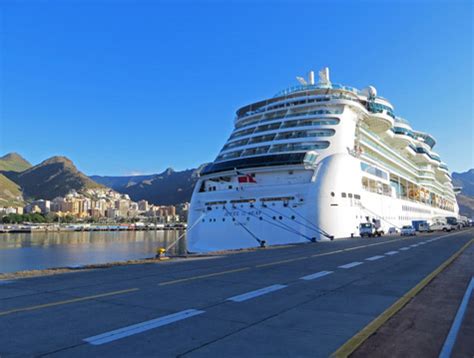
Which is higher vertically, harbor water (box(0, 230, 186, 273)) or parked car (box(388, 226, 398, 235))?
parked car (box(388, 226, 398, 235))

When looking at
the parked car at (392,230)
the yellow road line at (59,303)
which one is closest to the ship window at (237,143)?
the parked car at (392,230)

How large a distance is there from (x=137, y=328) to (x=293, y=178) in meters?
27.6

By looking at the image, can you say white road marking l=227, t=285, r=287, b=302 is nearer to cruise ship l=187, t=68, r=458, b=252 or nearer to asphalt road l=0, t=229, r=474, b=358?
asphalt road l=0, t=229, r=474, b=358

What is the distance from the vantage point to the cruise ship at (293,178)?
30.0 metres

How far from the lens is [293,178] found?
32.7m

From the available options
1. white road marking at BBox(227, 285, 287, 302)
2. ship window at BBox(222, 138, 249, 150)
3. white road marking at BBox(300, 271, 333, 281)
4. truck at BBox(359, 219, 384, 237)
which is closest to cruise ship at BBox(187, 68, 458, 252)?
ship window at BBox(222, 138, 249, 150)

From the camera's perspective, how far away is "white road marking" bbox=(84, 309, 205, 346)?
533 centimetres

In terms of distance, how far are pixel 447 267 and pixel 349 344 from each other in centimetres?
1129

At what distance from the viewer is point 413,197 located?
68438 millimetres

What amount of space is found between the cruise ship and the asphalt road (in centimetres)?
1699

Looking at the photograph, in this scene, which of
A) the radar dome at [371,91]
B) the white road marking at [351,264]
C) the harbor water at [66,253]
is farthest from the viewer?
the radar dome at [371,91]

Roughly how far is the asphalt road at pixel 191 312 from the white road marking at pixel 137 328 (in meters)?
0.01

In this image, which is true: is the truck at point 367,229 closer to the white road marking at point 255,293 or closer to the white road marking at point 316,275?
the white road marking at point 316,275

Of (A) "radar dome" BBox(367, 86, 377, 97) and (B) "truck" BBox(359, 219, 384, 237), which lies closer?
Result: (B) "truck" BBox(359, 219, 384, 237)
